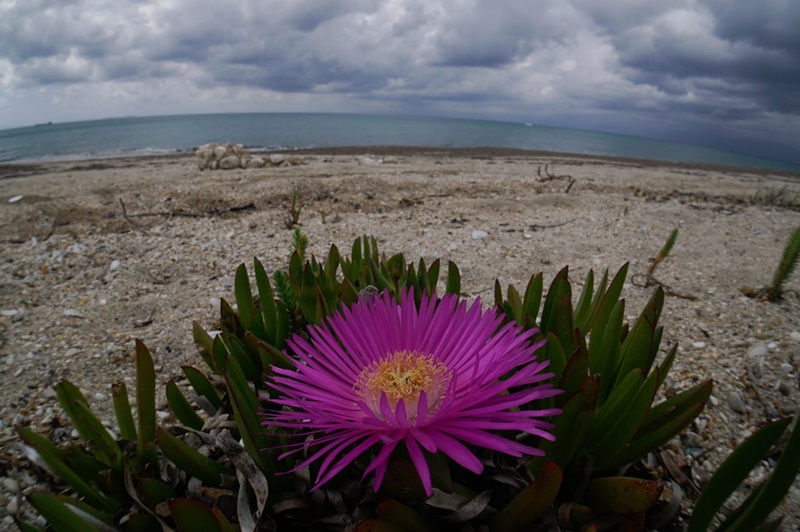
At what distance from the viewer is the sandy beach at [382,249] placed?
158 centimetres

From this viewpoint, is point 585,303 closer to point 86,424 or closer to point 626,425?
point 626,425

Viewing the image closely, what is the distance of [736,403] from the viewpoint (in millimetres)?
1491

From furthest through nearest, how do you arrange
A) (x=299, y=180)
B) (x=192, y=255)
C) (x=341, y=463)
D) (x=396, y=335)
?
(x=299, y=180)
(x=192, y=255)
(x=396, y=335)
(x=341, y=463)

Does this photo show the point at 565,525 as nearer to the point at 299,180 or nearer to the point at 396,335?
the point at 396,335

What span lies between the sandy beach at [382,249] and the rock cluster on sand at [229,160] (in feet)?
9.19

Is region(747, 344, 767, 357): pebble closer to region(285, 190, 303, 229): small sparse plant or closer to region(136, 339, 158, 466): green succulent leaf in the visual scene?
region(136, 339, 158, 466): green succulent leaf

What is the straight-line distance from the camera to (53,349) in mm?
1869

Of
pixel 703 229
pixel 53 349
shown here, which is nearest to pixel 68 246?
pixel 53 349

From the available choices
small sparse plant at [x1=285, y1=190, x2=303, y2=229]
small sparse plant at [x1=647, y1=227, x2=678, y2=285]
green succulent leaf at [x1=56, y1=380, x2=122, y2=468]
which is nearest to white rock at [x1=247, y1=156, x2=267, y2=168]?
small sparse plant at [x1=285, y1=190, x2=303, y2=229]

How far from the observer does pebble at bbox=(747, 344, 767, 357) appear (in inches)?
69.1

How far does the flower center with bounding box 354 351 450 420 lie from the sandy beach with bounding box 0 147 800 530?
637 mm

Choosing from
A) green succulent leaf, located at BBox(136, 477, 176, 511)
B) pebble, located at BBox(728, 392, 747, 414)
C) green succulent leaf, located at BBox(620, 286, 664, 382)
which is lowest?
pebble, located at BBox(728, 392, 747, 414)

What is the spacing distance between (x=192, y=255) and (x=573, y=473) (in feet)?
9.28

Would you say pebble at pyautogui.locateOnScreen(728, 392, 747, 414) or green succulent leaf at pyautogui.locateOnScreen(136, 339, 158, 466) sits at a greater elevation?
green succulent leaf at pyautogui.locateOnScreen(136, 339, 158, 466)
